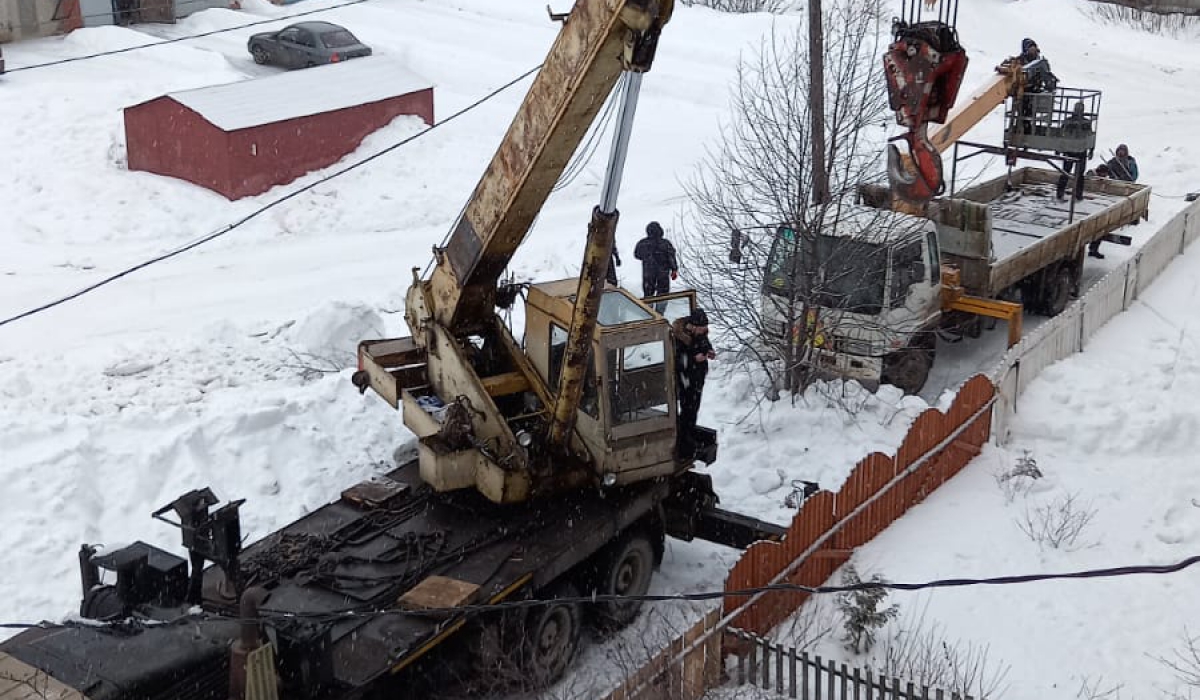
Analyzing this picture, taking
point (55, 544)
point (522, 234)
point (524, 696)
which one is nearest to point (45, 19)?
point (55, 544)

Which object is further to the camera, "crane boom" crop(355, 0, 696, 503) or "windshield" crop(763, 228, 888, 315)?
"windshield" crop(763, 228, 888, 315)

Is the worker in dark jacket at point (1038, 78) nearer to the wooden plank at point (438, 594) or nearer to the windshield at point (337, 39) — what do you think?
the wooden plank at point (438, 594)

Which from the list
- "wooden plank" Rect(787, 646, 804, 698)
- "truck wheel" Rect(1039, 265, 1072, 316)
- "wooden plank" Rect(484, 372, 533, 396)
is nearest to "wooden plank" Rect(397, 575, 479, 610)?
"wooden plank" Rect(484, 372, 533, 396)

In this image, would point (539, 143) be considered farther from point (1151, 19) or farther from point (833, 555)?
point (1151, 19)

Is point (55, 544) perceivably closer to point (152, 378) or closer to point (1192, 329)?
point (152, 378)

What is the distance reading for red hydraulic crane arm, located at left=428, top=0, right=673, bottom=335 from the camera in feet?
27.5

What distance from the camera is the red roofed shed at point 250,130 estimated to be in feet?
72.3

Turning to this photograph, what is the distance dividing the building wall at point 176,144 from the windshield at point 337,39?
8166 millimetres

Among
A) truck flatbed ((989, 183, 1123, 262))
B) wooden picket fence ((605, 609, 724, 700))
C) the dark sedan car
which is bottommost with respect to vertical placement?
wooden picket fence ((605, 609, 724, 700))

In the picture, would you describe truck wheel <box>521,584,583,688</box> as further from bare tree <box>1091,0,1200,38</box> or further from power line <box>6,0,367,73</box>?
bare tree <box>1091,0,1200,38</box>

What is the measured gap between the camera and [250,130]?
22.1m

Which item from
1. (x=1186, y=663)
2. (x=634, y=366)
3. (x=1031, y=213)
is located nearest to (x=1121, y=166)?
(x=1031, y=213)

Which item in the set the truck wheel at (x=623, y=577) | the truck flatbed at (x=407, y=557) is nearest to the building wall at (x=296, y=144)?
the truck flatbed at (x=407, y=557)

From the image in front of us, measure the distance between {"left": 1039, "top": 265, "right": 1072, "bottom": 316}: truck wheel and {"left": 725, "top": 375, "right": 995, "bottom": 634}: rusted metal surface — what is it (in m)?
5.89
